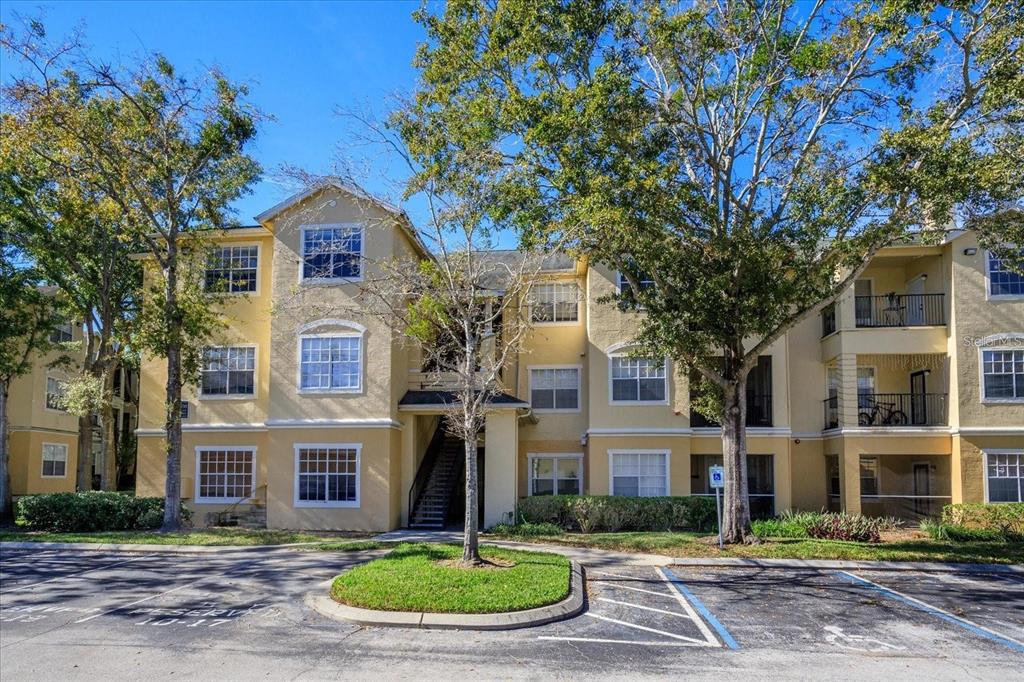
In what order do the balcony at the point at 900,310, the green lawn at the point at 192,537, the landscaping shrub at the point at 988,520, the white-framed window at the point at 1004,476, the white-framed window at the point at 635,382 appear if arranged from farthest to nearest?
the balcony at the point at 900,310, the white-framed window at the point at 635,382, the white-framed window at the point at 1004,476, the landscaping shrub at the point at 988,520, the green lawn at the point at 192,537

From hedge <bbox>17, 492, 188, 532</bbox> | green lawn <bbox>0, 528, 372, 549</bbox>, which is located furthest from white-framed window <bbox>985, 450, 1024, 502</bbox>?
hedge <bbox>17, 492, 188, 532</bbox>

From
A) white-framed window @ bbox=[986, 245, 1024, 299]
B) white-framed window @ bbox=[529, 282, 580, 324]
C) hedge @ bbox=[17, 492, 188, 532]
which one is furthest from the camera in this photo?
white-framed window @ bbox=[529, 282, 580, 324]

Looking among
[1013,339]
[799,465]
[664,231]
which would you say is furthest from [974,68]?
[799,465]

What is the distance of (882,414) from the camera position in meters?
24.5

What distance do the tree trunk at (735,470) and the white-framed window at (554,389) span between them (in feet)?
24.3

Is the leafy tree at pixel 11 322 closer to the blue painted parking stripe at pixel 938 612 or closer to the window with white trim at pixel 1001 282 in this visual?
the blue painted parking stripe at pixel 938 612

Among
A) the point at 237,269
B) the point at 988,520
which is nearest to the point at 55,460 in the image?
the point at 237,269

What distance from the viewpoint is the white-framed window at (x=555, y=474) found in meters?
24.7

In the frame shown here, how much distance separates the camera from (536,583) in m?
12.3

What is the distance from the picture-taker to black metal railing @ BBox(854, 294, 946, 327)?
2381 cm

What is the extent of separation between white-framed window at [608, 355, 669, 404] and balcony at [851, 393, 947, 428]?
608 cm

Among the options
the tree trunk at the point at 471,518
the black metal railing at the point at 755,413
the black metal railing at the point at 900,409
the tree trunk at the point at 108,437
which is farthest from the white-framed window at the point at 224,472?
the black metal railing at the point at 900,409

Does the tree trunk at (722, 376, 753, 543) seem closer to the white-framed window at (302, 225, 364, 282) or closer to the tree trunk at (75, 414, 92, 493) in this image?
the white-framed window at (302, 225, 364, 282)

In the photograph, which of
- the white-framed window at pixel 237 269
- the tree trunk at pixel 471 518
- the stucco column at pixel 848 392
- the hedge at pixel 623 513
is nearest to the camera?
the tree trunk at pixel 471 518
